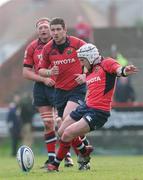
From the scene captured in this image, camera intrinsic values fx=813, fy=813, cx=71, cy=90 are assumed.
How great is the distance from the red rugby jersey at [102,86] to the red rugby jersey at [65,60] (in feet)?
4.24

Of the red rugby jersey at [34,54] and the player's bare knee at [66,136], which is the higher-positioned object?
the red rugby jersey at [34,54]

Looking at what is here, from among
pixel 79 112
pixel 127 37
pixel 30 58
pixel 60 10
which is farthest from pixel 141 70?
pixel 60 10

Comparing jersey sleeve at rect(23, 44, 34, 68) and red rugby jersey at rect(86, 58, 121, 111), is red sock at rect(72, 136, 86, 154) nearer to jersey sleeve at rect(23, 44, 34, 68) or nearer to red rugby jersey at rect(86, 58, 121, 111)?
red rugby jersey at rect(86, 58, 121, 111)

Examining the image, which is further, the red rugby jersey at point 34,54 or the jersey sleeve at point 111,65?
the red rugby jersey at point 34,54

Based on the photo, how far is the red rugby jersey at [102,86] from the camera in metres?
13.2

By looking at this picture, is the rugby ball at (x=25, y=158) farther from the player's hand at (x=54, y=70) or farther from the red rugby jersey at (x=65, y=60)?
the red rugby jersey at (x=65, y=60)

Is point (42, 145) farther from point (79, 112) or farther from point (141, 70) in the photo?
point (79, 112)

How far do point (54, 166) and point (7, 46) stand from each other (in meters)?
39.2

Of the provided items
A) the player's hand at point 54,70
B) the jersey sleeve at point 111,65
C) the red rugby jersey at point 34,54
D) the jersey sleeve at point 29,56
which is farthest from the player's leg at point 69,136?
the jersey sleeve at point 29,56

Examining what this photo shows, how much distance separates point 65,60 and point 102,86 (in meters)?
1.54

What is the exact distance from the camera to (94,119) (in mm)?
13172

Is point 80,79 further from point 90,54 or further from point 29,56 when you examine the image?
point 29,56

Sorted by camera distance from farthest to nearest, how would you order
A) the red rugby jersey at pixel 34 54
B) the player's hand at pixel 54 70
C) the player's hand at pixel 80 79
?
1. the red rugby jersey at pixel 34 54
2. the player's hand at pixel 80 79
3. the player's hand at pixel 54 70

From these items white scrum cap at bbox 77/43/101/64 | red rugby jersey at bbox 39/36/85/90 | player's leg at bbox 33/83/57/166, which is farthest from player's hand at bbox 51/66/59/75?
player's leg at bbox 33/83/57/166
